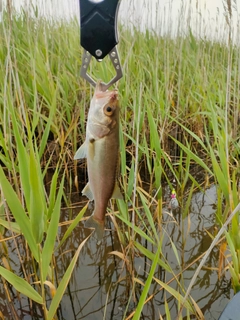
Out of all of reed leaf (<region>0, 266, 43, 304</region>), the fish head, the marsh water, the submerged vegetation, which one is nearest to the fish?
the fish head

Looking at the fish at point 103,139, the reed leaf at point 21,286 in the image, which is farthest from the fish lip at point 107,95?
the reed leaf at point 21,286

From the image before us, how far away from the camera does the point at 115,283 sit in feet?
4.87

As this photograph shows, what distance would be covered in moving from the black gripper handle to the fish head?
0.08 meters

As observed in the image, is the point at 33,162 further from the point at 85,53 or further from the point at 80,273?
the point at 80,273

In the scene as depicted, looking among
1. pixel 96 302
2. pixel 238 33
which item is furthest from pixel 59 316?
pixel 238 33

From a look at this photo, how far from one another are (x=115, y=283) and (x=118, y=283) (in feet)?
0.04

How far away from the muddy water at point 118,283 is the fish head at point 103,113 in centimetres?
75

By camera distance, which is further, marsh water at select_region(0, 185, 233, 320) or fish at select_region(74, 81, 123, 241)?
marsh water at select_region(0, 185, 233, 320)

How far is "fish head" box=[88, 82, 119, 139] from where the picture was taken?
67cm

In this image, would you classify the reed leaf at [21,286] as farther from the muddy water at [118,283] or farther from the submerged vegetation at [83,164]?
the muddy water at [118,283]

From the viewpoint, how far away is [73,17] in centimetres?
329

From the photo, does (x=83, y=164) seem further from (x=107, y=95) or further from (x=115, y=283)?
(x=107, y=95)

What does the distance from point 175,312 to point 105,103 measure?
1.04m

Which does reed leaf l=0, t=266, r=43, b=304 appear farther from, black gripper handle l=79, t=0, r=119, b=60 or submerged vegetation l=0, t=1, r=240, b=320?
black gripper handle l=79, t=0, r=119, b=60
